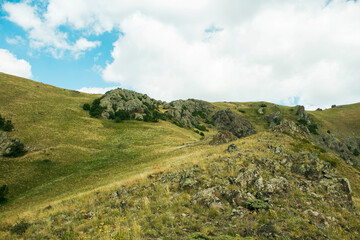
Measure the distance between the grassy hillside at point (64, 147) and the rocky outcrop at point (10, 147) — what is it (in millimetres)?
1390

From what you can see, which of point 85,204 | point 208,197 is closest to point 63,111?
point 85,204

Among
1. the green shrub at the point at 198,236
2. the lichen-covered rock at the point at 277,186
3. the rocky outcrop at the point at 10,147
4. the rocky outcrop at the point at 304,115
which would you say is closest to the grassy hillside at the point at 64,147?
the rocky outcrop at the point at 10,147

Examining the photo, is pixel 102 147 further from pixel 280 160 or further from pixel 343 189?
pixel 343 189

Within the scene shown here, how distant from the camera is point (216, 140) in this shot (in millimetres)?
35656

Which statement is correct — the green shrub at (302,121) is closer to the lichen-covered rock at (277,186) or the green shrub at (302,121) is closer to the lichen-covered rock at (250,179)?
the lichen-covered rock at (277,186)

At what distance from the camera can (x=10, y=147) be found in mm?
33750

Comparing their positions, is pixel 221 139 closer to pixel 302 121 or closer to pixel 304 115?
pixel 302 121

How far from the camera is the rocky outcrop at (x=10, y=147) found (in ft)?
108

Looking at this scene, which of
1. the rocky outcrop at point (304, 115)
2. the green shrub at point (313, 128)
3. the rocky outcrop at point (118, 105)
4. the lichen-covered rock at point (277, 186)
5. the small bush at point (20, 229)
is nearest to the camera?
the small bush at point (20, 229)

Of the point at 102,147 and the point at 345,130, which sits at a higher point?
the point at 345,130

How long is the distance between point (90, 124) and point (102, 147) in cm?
1635

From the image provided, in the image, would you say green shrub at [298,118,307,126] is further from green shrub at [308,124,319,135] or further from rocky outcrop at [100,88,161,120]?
rocky outcrop at [100,88,161,120]

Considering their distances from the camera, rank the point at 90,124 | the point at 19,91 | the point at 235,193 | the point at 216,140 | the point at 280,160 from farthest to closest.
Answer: the point at 19,91
the point at 90,124
the point at 216,140
the point at 280,160
the point at 235,193

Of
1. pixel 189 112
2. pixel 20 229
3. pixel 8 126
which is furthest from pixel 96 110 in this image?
pixel 189 112
